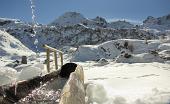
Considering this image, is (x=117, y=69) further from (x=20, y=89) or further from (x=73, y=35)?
(x=73, y=35)

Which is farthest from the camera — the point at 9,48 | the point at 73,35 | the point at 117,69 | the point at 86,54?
the point at 73,35

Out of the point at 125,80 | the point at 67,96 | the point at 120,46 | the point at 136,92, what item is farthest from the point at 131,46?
the point at 67,96

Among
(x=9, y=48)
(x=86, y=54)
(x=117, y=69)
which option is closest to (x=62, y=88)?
(x=117, y=69)

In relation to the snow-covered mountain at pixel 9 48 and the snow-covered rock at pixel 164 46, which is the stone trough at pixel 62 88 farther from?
the snow-covered mountain at pixel 9 48

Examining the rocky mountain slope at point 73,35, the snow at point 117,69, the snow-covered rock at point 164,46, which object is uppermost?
the rocky mountain slope at point 73,35

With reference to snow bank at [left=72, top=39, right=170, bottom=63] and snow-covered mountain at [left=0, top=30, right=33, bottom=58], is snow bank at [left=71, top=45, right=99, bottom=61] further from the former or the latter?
snow-covered mountain at [left=0, top=30, right=33, bottom=58]

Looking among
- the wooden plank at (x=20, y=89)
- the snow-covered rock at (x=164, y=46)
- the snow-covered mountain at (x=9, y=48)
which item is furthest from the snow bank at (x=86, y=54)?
the snow-covered mountain at (x=9, y=48)

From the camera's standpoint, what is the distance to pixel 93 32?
125562 millimetres

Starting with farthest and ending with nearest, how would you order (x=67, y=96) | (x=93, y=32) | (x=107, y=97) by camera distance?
(x=93, y=32) → (x=107, y=97) → (x=67, y=96)

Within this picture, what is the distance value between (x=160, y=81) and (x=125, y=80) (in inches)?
47.2

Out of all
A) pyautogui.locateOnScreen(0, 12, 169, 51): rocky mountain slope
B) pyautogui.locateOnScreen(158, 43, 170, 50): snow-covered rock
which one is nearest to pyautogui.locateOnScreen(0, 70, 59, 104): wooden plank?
pyautogui.locateOnScreen(158, 43, 170, 50): snow-covered rock

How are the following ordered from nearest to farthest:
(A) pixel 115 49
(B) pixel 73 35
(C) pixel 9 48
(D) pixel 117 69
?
(D) pixel 117 69, (A) pixel 115 49, (C) pixel 9 48, (B) pixel 73 35

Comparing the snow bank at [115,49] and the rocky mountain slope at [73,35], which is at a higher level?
the rocky mountain slope at [73,35]

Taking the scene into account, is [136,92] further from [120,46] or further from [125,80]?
[120,46]
